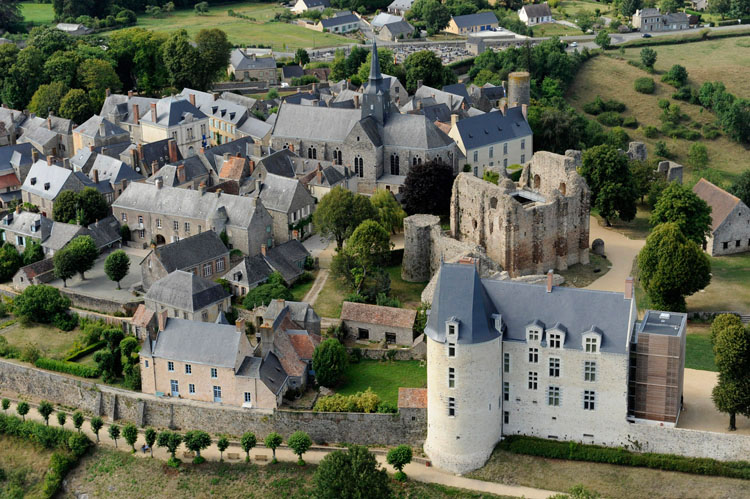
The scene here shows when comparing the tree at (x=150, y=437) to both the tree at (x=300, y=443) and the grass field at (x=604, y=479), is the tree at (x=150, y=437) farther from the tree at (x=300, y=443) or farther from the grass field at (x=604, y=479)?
the grass field at (x=604, y=479)

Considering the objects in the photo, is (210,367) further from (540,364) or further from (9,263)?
(9,263)

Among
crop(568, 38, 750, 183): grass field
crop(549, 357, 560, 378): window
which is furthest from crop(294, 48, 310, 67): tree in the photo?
crop(549, 357, 560, 378): window

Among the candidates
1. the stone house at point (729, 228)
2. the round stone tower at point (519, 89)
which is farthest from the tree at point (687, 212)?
the round stone tower at point (519, 89)

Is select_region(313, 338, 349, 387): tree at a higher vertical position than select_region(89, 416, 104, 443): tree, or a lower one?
higher

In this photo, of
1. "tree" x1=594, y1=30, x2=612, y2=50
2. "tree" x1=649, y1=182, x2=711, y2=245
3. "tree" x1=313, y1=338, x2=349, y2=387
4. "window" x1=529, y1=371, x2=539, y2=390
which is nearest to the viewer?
"window" x1=529, y1=371, x2=539, y2=390

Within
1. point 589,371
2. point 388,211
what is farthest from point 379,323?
point 589,371

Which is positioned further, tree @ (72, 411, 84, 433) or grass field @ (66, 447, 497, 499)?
tree @ (72, 411, 84, 433)

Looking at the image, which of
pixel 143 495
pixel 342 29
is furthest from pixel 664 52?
pixel 143 495

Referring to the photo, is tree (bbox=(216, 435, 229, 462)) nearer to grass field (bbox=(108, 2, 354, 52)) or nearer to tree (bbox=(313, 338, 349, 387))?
tree (bbox=(313, 338, 349, 387))
